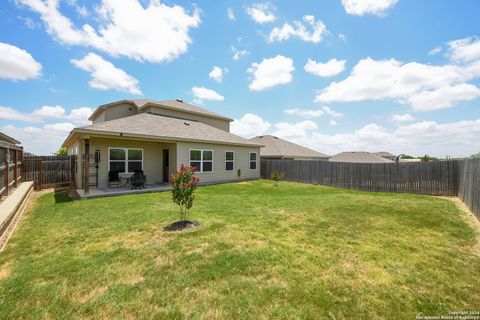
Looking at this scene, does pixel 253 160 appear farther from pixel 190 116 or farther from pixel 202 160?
pixel 190 116

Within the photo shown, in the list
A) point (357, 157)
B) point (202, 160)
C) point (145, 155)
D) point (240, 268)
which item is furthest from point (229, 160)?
point (357, 157)

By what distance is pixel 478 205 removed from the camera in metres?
6.50

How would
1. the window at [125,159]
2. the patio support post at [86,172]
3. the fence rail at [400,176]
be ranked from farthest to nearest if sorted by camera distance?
the window at [125,159] < the patio support post at [86,172] < the fence rail at [400,176]

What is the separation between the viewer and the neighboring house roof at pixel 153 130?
1038cm

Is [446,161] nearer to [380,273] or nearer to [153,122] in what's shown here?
[380,273]

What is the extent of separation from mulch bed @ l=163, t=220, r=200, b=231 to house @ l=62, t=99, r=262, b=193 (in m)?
6.23

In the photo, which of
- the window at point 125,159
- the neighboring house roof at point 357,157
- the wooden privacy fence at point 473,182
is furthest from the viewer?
the neighboring house roof at point 357,157

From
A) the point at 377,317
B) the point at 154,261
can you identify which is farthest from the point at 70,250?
the point at 377,317

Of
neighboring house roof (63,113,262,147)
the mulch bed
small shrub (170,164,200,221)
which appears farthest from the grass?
neighboring house roof (63,113,262,147)

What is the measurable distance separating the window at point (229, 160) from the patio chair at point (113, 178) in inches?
268

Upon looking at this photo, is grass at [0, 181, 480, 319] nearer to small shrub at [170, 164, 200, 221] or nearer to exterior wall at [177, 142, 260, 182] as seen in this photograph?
small shrub at [170, 164, 200, 221]

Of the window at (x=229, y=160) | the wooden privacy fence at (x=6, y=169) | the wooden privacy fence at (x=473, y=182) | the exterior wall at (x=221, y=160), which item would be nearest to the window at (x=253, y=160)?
the exterior wall at (x=221, y=160)

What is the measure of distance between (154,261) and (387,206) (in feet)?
26.9

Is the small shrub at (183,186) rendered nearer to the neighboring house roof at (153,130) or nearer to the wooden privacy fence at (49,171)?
the neighboring house roof at (153,130)
